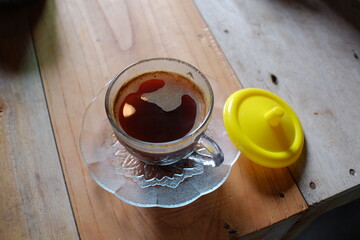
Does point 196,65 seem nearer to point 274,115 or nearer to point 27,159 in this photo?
point 274,115

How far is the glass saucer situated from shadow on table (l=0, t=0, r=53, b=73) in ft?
0.70

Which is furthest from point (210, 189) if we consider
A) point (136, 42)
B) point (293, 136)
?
point (136, 42)

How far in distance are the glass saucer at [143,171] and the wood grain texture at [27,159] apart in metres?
0.07

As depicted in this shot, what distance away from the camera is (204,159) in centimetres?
53

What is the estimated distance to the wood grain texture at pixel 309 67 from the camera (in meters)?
0.57

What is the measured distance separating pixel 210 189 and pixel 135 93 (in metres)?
0.20

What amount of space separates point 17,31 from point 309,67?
2.06 feet

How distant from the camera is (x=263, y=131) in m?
0.55

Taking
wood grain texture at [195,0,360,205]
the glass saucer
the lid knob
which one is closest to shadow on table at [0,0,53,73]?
the glass saucer

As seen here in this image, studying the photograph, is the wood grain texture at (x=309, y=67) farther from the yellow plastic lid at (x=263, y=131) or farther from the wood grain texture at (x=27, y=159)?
the wood grain texture at (x=27, y=159)

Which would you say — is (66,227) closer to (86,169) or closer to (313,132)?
(86,169)

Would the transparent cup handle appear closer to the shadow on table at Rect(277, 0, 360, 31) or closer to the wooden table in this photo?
the wooden table

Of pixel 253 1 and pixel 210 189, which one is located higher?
pixel 253 1

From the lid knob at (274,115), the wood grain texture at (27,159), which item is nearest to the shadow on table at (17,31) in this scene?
the wood grain texture at (27,159)
